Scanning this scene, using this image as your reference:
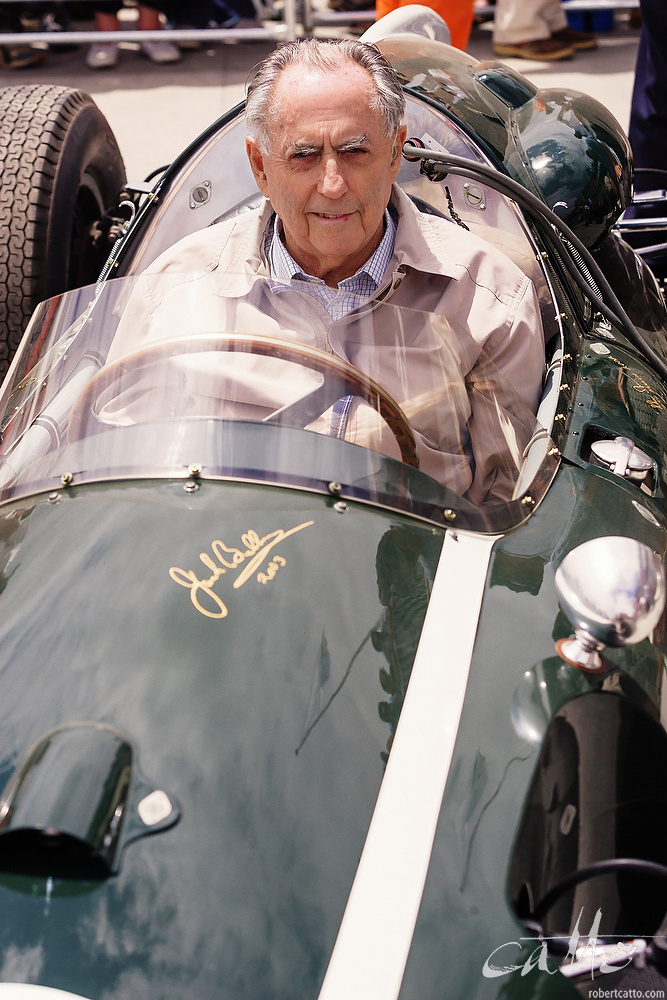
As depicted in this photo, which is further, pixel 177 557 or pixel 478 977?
pixel 177 557

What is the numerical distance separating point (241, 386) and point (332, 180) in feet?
1.86

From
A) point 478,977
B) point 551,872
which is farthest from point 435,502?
point 478,977

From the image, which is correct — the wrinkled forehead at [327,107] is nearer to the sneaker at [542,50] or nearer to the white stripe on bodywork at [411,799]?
the white stripe on bodywork at [411,799]

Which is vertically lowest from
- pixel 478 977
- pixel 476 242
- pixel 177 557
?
pixel 478 977

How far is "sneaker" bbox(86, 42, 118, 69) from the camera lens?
6.61 metres

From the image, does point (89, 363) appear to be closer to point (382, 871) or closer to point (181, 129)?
point (382, 871)

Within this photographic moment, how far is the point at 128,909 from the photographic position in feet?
3.55

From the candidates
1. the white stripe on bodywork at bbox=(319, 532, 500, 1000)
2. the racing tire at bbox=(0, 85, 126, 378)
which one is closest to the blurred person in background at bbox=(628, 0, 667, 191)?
the racing tire at bbox=(0, 85, 126, 378)

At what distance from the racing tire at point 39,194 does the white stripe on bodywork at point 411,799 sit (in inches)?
77.7

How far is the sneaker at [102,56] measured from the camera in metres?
6.61

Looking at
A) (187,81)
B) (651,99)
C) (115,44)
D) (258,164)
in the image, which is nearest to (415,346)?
(258,164)

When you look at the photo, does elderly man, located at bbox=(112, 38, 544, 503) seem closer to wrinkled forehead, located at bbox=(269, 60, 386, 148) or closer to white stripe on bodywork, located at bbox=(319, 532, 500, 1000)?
wrinkled forehead, located at bbox=(269, 60, 386, 148)

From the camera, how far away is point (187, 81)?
650 centimetres

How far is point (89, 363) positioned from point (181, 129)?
15.1 ft
